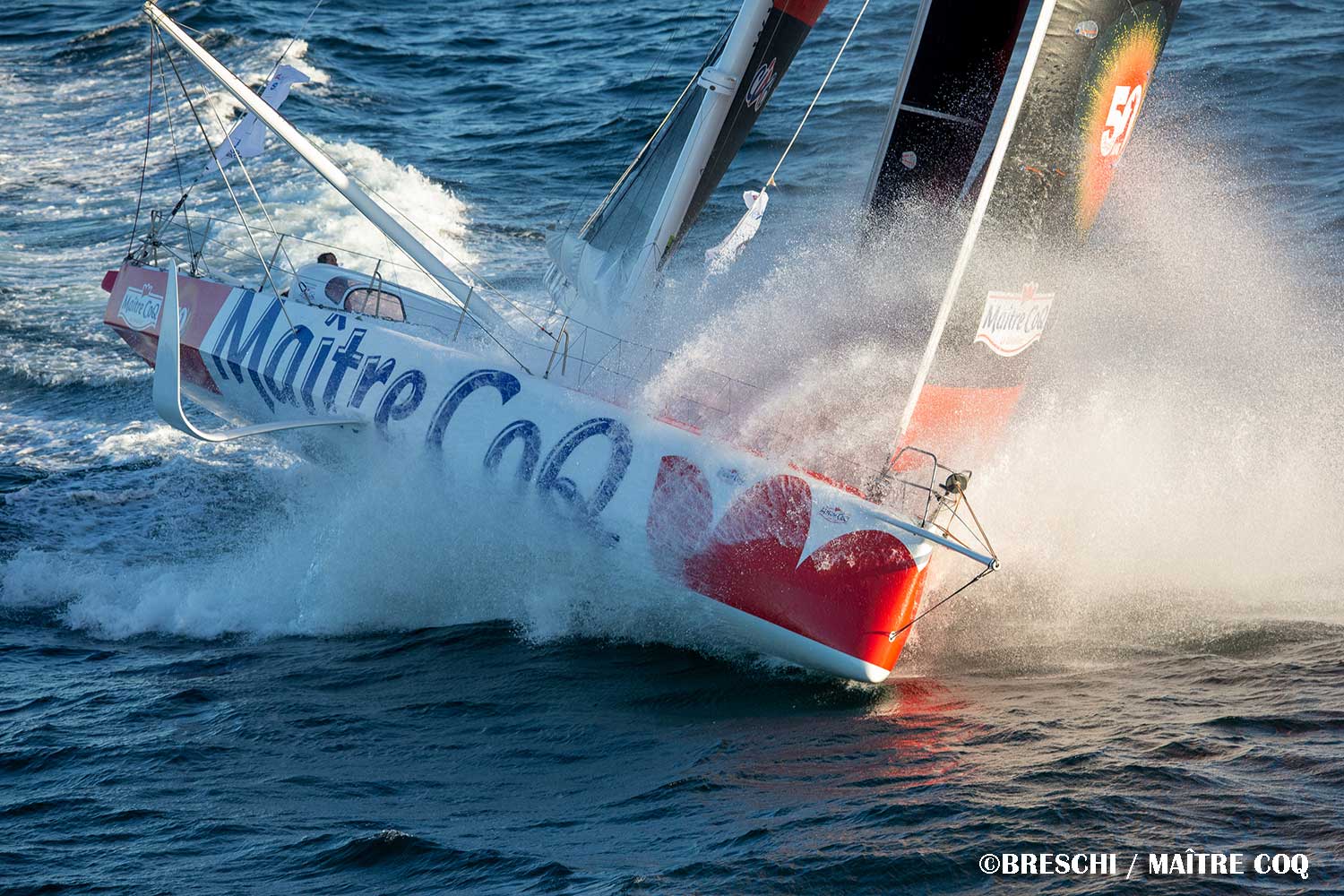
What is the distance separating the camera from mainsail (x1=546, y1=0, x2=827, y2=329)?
8.98 metres

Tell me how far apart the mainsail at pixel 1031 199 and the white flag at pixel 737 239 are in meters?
2.31

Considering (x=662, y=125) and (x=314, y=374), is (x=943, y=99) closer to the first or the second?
(x=662, y=125)

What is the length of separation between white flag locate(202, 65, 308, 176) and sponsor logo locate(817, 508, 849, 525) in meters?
4.55

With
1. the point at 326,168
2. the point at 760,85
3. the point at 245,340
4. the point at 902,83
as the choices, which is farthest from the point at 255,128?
the point at 902,83

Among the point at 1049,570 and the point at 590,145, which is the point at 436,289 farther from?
the point at 1049,570

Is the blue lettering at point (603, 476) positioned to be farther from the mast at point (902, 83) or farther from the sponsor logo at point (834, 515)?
the mast at point (902, 83)

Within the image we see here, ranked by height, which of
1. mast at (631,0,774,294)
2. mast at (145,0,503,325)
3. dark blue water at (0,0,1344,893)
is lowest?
dark blue water at (0,0,1344,893)

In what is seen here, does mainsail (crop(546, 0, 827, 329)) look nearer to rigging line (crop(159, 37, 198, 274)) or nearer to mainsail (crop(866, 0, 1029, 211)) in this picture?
mainsail (crop(866, 0, 1029, 211))

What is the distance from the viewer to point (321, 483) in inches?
348

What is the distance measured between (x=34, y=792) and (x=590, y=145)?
11.6 m

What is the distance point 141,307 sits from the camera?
370 inches

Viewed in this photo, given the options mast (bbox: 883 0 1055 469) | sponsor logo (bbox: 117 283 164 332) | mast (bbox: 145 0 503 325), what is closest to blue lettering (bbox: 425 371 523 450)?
mast (bbox: 145 0 503 325)

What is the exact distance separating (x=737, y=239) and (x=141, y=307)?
14.5 feet

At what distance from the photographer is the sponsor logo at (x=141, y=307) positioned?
30.5 ft
